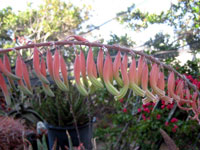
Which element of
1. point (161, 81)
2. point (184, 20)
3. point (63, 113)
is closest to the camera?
point (161, 81)

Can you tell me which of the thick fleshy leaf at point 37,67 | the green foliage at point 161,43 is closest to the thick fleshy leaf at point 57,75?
the thick fleshy leaf at point 37,67

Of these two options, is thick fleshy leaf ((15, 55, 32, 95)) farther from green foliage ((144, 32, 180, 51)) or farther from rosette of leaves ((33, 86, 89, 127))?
green foliage ((144, 32, 180, 51))

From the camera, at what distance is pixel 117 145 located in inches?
93.8

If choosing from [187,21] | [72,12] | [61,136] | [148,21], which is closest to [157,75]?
[61,136]

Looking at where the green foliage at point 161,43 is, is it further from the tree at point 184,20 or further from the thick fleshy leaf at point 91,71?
the thick fleshy leaf at point 91,71

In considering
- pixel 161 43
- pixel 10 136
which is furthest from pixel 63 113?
pixel 161 43

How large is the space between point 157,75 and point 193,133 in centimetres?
158

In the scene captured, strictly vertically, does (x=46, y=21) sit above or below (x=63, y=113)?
above

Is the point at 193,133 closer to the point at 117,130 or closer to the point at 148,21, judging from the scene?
the point at 117,130

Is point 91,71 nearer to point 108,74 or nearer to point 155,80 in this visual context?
point 108,74

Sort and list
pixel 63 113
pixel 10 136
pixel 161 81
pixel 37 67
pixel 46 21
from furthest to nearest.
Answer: pixel 46 21 < pixel 63 113 < pixel 10 136 < pixel 161 81 < pixel 37 67

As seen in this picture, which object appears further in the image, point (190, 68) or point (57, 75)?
point (190, 68)

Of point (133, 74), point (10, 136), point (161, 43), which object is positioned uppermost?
point (161, 43)

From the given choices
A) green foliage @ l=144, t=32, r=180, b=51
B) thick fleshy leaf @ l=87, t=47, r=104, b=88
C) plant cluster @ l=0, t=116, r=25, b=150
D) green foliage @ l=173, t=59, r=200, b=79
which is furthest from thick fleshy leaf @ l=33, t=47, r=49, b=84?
green foliage @ l=144, t=32, r=180, b=51
